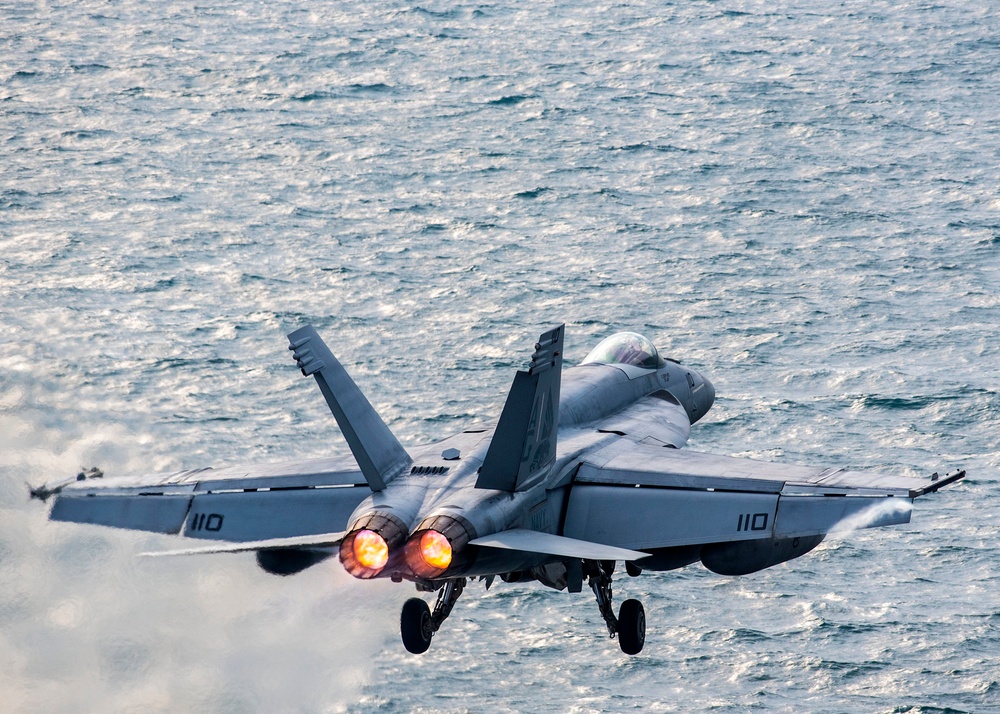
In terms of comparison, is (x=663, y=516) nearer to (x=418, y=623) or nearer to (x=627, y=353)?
(x=418, y=623)

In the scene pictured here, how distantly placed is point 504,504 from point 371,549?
3926mm

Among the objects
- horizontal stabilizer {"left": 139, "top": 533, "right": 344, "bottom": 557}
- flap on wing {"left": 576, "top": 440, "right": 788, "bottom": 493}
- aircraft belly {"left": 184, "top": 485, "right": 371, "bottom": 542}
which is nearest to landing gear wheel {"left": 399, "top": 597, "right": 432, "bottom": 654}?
aircraft belly {"left": 184, "top": 485, "right": 371, "bottom": 542}

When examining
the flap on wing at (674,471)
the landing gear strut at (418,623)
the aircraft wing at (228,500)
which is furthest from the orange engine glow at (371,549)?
the flap on wing at (674,471)

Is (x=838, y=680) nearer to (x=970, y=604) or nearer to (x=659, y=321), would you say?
(x=970, y=604)

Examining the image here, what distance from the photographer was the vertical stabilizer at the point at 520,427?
35312 mm

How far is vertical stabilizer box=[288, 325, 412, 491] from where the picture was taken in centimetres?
3541

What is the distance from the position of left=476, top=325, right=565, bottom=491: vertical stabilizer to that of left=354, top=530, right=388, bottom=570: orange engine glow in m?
3.63

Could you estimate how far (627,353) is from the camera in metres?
49.3

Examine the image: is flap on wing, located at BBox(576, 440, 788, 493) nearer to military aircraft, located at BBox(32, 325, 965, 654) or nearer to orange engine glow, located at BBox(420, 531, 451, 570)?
military aircraft, located at BBox(32, 325, 965, 654)

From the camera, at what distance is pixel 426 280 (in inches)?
3590

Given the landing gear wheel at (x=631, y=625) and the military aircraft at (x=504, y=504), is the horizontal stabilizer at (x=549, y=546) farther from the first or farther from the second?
the landing gear wheel at (x=631, y=625)

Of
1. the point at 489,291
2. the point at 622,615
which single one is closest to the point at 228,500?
the point at 622,615

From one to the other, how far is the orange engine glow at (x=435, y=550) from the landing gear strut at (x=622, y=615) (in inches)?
245

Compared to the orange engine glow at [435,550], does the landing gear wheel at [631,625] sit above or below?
below
